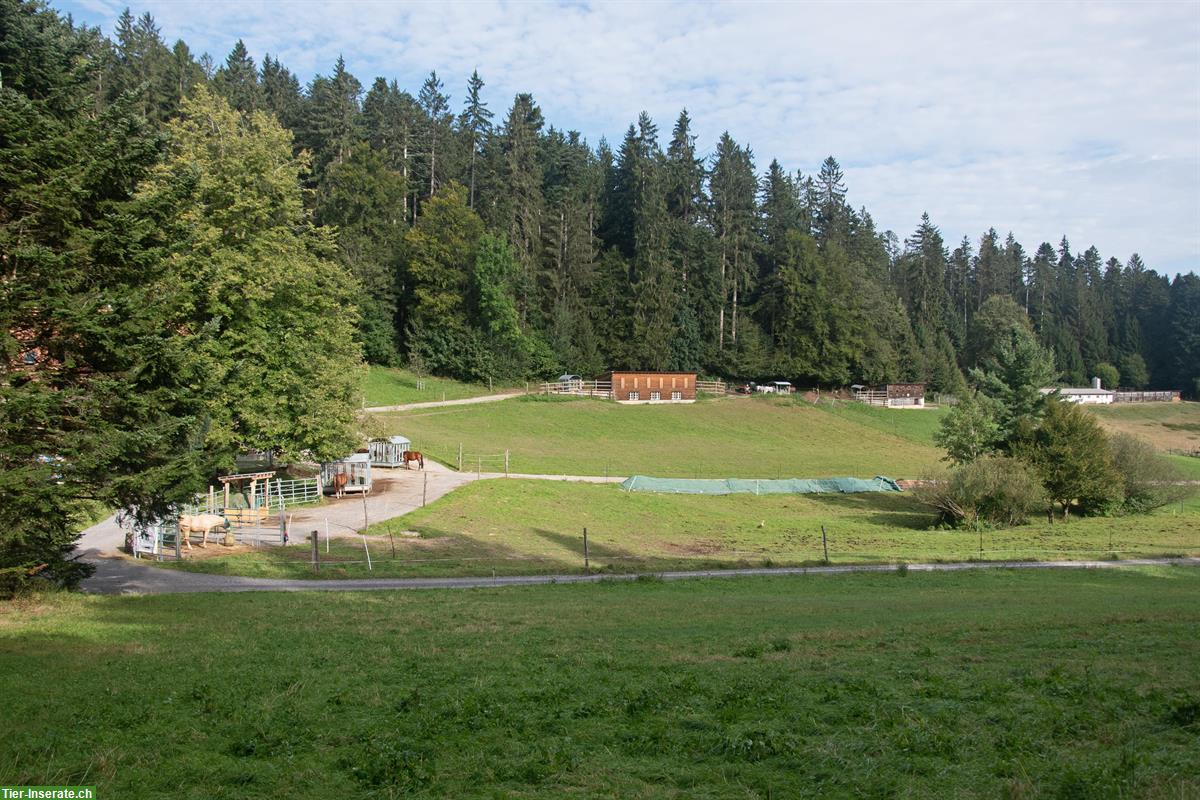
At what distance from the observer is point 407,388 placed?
78562 millimetres

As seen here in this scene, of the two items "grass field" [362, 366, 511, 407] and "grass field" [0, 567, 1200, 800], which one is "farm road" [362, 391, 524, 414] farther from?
"grass field" [0, 567, 1200, 800]

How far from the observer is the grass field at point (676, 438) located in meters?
55.3

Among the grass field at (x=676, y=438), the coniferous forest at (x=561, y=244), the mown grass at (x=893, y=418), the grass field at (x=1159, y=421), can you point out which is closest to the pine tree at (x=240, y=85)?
the coniferous forest at (x=561, y=244)

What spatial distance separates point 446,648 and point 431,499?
27.0m

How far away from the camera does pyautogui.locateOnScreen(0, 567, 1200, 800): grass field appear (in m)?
6.65

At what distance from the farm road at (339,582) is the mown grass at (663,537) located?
926mm

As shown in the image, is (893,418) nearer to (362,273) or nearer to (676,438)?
(676,438)

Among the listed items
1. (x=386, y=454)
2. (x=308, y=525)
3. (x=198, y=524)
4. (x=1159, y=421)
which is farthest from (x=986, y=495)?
(x=1159, y=421)

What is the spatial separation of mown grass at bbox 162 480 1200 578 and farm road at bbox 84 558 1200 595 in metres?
0.93

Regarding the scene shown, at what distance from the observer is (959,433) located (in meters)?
49.5

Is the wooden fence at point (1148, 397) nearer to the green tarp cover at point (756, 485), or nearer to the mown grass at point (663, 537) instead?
the mown grass at point (663, 537)

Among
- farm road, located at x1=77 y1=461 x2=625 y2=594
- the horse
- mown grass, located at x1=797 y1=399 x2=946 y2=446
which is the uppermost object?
mown grass, located at x1=797 y1=399 x2=946 y2=446

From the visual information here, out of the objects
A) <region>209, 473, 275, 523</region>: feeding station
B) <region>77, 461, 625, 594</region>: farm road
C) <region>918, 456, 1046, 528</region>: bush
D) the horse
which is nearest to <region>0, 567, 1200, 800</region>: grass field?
<region>77, 461, 625, 594</region>: farm road

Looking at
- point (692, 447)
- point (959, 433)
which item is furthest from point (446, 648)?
point (692, 447)
